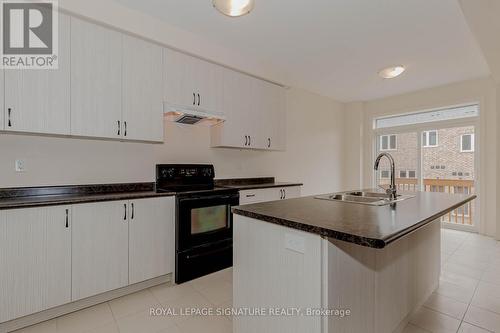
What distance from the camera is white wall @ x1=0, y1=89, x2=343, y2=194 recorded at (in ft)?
7.41

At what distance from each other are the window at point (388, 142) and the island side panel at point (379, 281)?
137 inches

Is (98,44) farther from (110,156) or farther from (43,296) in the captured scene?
(43,296)

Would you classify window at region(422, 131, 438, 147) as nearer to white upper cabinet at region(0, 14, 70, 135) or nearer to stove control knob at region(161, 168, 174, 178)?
stove control knob at region(161, 168, 174, 178)

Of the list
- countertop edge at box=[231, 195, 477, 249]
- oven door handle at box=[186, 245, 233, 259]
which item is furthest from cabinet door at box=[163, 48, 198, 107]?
countertop edge at box=[231, 195, 477, 249]

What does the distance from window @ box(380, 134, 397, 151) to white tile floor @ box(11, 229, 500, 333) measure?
2.87 meters

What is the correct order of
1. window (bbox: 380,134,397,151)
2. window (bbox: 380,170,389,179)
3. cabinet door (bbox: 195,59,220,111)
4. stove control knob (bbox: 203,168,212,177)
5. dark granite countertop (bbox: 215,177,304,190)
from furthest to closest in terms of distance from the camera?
window (bbox: 380,170,389,179), window (bbox: 380,134,397,151), dark granite countertop (bbox: 215,177,304,190), stove control knob (bbox: 203,168,212,177), cabinet door (bbox: 195,59,220,111)

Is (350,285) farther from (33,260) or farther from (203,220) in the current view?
(33,260)

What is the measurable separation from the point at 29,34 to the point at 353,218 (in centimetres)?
283

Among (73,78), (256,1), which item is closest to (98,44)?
(73,78)

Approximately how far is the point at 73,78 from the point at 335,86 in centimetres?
404

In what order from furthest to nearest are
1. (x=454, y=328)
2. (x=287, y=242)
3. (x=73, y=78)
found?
(x=73, y=78), (x=454, y=328), (x=287, y=242)

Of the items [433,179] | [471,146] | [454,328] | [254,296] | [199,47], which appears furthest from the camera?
[433,179]

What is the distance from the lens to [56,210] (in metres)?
1.95

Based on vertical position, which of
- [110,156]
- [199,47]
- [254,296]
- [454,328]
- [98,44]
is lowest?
[454,328]
